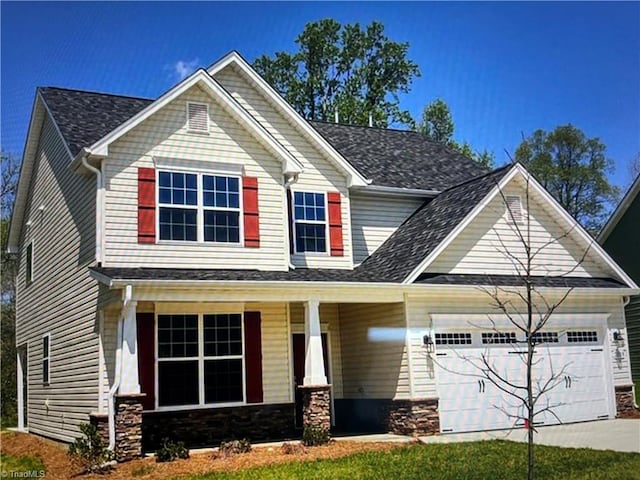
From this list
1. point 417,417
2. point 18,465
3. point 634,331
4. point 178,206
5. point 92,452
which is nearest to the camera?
point 92,452

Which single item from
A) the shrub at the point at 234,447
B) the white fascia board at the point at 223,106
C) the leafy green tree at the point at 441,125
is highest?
the leafy green tree at the point at 441,125

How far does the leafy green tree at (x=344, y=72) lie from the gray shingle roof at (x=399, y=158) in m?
9.70

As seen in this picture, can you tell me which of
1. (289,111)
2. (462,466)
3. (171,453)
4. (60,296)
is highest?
(289,111)

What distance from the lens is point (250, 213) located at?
Result: 49.3 feet

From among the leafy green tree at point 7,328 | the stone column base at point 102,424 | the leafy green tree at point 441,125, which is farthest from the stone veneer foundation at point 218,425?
the leafy green tree at point 441,125

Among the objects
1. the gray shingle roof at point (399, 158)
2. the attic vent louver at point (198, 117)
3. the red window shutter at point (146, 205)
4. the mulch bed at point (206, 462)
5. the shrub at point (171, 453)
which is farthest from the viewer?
the gray shingle roof at point (399, 158)

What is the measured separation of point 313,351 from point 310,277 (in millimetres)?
1606

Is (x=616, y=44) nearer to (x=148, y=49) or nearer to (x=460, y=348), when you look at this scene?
(x=460, y=348)

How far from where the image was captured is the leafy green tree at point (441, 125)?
37.5m

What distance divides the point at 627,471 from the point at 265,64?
27357 millimetres

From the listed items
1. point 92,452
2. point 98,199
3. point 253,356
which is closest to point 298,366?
point 253,356

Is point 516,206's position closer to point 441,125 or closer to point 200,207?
point 200,207

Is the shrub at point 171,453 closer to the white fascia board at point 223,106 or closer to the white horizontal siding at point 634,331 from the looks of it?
the white fascia board at point 223,106

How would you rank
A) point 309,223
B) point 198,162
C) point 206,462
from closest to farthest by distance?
point 206,462 < point 198,162 < point 309,223
